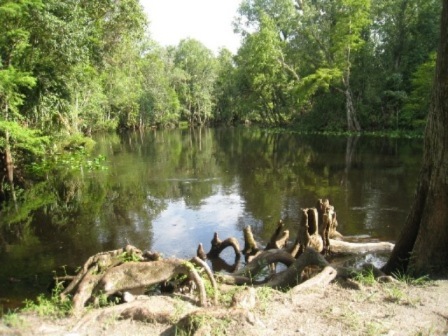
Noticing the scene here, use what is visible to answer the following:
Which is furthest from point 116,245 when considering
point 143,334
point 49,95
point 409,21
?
point 409,21

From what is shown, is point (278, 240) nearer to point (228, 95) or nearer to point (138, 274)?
point (138, 274)

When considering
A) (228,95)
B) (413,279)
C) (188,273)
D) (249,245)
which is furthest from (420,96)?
(228,95)

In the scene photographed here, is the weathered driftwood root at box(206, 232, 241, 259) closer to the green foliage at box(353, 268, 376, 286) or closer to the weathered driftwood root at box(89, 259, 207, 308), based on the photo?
the weathered driftwood root at box(89, 259, 207, 308)

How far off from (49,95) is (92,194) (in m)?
6.57

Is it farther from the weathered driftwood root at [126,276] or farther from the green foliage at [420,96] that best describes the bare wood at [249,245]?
the green foliage at [420,96]

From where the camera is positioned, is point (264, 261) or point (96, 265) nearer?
point (96, 265)

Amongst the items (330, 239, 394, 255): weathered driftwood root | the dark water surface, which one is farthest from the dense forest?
(330, 239, 394, 255): weathered driftwood root

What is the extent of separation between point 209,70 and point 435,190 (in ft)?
248

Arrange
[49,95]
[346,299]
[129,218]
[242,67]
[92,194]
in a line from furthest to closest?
[242,67] < [49,95] < [92,194] < [129,218] < [346,299]

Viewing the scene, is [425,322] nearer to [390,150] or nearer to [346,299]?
[346,299]

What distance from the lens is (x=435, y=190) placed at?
6449 mm

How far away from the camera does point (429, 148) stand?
663 cm

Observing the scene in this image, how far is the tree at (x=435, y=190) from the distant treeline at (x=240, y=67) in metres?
14.5

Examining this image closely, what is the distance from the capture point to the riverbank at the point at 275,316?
5098mm
